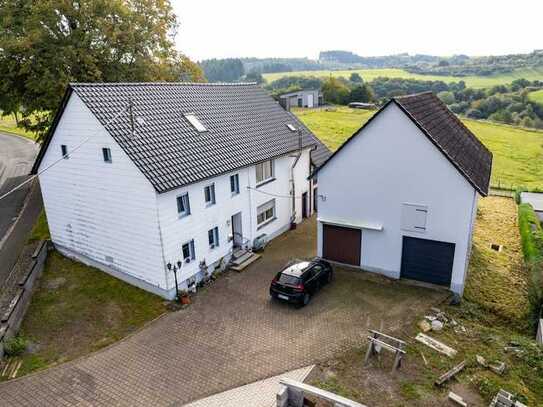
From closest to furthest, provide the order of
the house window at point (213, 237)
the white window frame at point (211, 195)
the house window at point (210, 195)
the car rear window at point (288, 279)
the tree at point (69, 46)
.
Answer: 1. the car rear window at point (288, 279)
2. the white window frame at point (211, 195)
3. the house window at point (210, 195)
4. the house window at point (213, 237)
5. the tree at point (69, 46)

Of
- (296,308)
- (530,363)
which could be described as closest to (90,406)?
(296,308)

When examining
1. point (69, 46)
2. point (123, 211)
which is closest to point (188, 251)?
point (123, 211)

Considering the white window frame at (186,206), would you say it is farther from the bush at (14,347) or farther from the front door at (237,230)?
the bush at (14,347)

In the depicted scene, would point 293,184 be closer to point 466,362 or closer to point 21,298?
point 466,362

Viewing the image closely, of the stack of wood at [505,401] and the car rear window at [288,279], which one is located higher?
the car rear window at [288,279]

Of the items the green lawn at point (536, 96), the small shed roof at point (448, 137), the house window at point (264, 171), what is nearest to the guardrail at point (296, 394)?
the small shed roof at point (448, 137)

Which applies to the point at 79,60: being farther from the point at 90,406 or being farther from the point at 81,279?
the point at 90,406

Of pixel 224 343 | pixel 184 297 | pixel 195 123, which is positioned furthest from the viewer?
pixel 195 123
